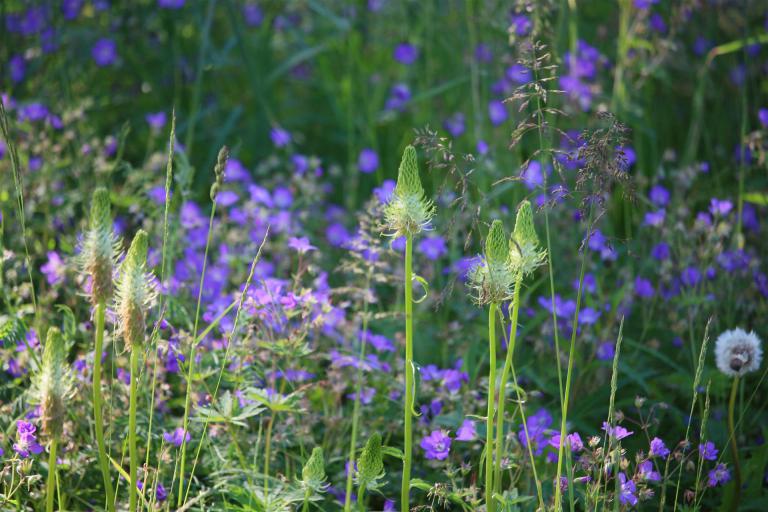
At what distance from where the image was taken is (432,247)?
2.60 meters

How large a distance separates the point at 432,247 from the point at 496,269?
1.25 meters

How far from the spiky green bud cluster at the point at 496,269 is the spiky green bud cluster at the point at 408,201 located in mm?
111

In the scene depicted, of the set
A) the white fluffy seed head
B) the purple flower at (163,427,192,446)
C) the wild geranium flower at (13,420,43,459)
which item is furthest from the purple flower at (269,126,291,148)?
the white fluffy seed head

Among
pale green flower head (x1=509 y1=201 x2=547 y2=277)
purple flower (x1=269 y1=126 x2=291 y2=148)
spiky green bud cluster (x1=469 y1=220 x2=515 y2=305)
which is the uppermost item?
purple flower (x1=269 y1=126 x2=291 y2=148)

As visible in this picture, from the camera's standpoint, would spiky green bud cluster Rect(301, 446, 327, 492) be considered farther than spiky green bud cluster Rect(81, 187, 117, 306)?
Yes

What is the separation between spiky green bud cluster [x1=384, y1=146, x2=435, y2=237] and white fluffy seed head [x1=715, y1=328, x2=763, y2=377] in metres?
0.79

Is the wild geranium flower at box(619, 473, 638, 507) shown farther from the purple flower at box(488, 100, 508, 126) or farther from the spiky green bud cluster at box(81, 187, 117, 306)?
the purple flower at box(488, 100, 508, 126)

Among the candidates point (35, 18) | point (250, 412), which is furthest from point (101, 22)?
point (250, 412)

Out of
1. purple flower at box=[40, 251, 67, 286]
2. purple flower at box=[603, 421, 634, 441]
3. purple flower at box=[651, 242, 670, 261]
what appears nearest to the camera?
purple flower at box=[603, 421, 634, 441]

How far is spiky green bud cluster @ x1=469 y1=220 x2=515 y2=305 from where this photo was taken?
1.34 metres

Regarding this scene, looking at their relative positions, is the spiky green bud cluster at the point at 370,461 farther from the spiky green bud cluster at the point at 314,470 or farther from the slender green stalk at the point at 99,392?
the slender green stalk at the point at 99,392

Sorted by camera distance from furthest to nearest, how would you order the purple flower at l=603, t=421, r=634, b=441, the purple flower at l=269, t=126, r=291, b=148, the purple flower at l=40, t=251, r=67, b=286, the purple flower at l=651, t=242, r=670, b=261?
the purple flower at l=269, t=126, r=291, b=148 → the purple flower at l=651, t=242, r=670, b=261 → the purple flower at l=40, t=251, r=67, b=286 → the purple flower at l=603, t=421, r=634, b=441

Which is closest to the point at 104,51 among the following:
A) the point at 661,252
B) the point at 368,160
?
the point at 368,160

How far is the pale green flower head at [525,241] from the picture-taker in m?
1.37
